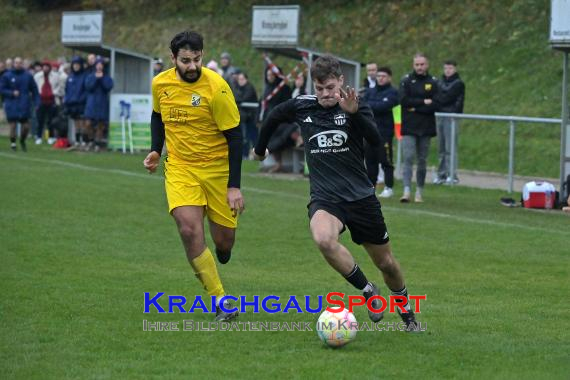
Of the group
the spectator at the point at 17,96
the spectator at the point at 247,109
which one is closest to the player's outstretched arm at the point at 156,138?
the spectator at the point at 247,109

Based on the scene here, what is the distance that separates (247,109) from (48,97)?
8.24 m

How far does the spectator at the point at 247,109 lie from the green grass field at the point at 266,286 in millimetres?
6302

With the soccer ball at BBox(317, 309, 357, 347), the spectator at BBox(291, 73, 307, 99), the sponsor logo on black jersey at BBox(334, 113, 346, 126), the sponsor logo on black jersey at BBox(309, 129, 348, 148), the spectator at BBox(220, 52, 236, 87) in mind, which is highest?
the spectator at BBox(220, 52, 236, 87)

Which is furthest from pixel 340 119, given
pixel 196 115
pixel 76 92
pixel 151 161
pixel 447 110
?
pixel 76 92

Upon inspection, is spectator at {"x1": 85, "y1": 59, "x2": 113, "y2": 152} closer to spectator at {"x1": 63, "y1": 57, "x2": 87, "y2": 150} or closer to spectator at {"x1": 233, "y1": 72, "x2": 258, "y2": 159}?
spectator at {"x1": 63, "y1": 57, "x2": 87, "y2": 150}

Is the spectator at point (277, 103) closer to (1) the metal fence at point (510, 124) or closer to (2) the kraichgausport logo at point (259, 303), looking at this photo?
(1) the metal fence at point (510, 124)

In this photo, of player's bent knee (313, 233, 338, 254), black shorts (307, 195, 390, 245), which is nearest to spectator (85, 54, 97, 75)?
black shorts (307, 195, 390, 245)

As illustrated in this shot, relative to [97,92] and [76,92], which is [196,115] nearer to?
[97,92]

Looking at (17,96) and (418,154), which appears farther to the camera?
(17,96)

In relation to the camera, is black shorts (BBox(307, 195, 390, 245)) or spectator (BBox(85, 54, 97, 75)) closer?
black shorts (BBox(307, 195, 390, 245))

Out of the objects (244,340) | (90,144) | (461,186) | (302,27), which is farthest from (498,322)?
(302,27)

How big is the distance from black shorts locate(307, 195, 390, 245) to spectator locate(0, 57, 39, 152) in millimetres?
21040

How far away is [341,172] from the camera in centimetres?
838

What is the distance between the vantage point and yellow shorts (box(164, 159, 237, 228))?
8922 mm
